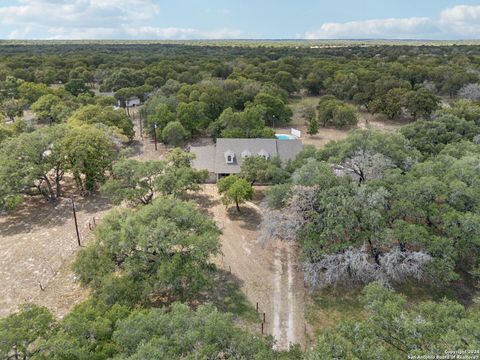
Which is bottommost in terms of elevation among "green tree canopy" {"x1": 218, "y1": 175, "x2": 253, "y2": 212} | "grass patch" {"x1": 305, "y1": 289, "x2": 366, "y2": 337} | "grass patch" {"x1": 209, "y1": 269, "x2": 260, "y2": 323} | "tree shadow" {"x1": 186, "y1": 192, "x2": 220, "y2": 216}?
"grass patch" {"x1": 209, "y1": 269, "x2": 260, "y2": 323}

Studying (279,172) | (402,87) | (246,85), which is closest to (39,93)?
(246,85)

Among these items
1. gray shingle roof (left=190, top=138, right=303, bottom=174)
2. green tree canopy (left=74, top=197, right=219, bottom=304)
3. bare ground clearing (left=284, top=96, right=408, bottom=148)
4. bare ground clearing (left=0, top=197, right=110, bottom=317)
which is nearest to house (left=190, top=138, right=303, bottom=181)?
gray shingle roof (left=190, top=138, right=303, bottom=174)

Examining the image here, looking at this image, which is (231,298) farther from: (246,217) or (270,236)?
(246,217)

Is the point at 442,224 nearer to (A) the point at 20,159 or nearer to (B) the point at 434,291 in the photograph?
(B) the point at 434,291

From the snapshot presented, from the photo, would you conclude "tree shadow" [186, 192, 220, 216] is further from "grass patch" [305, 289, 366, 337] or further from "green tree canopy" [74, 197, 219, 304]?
"grass patch" [305, 289, 366, 337]

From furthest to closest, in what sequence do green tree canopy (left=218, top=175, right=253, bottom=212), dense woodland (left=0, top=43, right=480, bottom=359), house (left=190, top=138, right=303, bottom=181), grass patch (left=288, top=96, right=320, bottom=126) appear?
grass patch (left=288, top=96, right=320, bottom=126)
house (left=190, top=138, right=303, bottom=181)
green tree canopy (left=218, top=175, right=253, bottom=212)
dense woodland (left=0, top=43, right=480, bottom=359)

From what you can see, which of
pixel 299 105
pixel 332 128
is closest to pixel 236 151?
pixel 332 128
